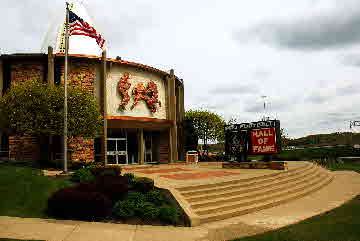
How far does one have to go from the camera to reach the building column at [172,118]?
109ft

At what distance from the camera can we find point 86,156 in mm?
26047

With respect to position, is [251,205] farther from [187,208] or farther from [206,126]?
[206,126]

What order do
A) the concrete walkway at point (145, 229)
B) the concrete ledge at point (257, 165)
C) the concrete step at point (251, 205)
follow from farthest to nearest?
the concrete ledge at point (257, 165) < the concrete step at point (251, 205) < the concrete walkway at point (145, 229)

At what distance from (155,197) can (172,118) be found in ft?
70.9

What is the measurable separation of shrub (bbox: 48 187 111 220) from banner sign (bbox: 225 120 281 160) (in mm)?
16251

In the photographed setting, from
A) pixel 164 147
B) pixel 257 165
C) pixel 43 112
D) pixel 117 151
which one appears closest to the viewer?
pixel 43 112

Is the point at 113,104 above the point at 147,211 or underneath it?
above

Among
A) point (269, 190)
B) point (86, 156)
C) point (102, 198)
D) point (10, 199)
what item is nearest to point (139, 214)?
point (102, 198)

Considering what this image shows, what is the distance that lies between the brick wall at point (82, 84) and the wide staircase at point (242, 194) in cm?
1574

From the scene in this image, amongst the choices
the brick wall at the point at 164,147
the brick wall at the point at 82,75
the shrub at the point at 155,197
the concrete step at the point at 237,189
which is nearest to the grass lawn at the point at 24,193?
the shrub at the point at 155,197

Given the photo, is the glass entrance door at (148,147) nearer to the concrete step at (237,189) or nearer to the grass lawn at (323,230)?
the concrete step at (237,189)


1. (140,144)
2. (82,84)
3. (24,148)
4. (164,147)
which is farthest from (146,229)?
(164,147)

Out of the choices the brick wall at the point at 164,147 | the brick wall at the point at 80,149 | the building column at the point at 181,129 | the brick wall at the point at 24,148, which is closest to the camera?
the brick wall at the point at 24,148

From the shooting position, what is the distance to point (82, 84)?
87.7ft
